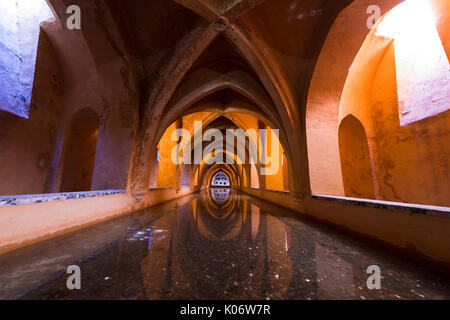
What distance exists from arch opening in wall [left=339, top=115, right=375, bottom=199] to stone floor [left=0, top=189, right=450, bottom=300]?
5232mm

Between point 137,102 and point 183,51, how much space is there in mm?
2000

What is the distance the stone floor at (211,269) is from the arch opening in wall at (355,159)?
5.23 metres

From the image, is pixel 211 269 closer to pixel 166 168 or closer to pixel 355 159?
pixel 355 159

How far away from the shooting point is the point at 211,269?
142 cm

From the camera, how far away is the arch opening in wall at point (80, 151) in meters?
5.93

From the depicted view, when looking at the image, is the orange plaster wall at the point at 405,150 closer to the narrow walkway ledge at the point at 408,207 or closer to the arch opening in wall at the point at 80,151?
the narrow walkway ledge at the point at 408,207

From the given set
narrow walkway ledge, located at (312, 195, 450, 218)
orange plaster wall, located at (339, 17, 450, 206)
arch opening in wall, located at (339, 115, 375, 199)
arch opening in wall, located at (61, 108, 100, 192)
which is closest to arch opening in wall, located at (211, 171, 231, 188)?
arch opening in wall, located at (61, 108, 100, 192)

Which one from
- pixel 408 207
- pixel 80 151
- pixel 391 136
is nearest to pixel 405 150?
pixel 391 136

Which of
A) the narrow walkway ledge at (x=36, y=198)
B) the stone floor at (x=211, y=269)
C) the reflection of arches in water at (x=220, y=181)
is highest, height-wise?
the reflection of arches in water at (x=220, y=181)

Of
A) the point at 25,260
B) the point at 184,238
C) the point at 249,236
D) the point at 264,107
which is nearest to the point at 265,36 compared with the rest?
the point at 264,107

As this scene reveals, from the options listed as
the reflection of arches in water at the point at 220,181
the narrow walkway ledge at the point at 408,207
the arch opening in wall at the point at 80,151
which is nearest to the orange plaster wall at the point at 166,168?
the arch opening in wall at the point at 80,151

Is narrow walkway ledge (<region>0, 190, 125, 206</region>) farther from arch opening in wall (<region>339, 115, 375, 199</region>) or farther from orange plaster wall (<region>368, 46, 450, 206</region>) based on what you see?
orange plaster wall (<region>368, 46, 450, 206</region>)

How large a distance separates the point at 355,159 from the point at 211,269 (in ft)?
24.8
